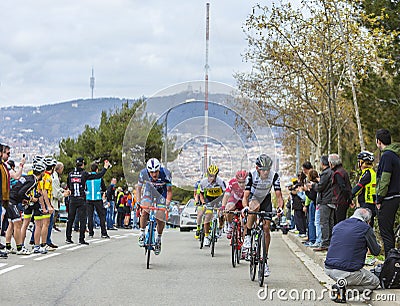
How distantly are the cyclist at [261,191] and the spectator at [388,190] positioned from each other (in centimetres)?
149

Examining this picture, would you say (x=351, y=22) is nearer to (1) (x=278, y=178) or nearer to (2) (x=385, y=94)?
(2) (x=385, y=94)

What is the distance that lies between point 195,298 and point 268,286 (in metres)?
1.70

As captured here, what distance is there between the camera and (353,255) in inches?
350

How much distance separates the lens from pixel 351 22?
84.1 feet

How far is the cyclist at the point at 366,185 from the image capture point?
12.2 meters

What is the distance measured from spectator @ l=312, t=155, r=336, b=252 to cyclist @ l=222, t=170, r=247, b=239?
4.78ft

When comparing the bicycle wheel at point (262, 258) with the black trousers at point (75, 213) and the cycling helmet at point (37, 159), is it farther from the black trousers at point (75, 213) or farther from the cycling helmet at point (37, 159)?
the black trousers at point (75, 213)

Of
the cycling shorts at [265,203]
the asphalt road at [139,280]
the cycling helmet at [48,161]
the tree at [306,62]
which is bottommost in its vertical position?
the asphalt road at [139,280]

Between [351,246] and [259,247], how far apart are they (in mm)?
1849

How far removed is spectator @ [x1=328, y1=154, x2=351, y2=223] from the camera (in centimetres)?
1395

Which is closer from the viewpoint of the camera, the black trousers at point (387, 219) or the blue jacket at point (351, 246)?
the blue jacket at point (351, 246)

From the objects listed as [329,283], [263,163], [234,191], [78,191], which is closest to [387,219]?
[329,283]

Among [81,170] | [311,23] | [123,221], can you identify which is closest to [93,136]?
[123,221]

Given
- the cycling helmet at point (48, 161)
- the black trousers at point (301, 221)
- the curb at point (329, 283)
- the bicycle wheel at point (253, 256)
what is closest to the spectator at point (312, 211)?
the curb at point (329, 283)
